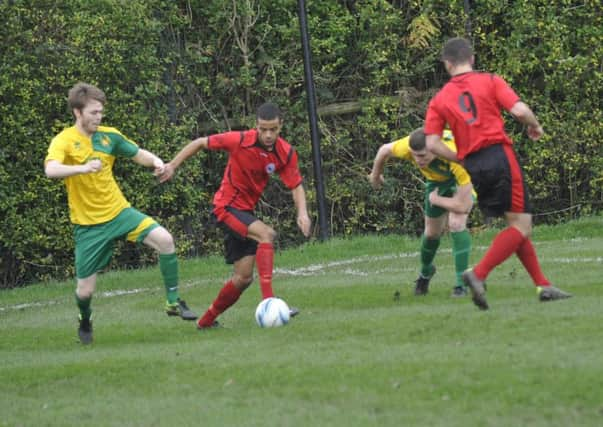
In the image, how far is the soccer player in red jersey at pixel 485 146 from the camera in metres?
8.45

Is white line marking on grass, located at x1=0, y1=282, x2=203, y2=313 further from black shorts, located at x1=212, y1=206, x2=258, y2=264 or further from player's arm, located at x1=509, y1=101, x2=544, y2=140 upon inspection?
player's arm, located at x1=509, y1=101, x2=544, y2=140

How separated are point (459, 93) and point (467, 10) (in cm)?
942

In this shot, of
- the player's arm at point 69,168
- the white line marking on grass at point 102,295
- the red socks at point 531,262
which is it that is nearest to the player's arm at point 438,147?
the red socks at point 531,262

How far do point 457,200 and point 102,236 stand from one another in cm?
299

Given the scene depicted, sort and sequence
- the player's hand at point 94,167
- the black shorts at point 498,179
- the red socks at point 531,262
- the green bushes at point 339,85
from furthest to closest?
the green bushes at point 339,85 < the player's hand at point 94,167 < the red socks at point 531,262 < the black shorts at point 498,179

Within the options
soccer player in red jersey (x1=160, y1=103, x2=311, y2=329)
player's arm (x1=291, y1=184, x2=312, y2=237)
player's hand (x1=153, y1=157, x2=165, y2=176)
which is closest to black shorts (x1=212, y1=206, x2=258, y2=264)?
soccer player in red jersey (x1=160, y1=103, x2=311, y2=329)

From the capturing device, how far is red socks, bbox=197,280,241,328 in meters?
9.50

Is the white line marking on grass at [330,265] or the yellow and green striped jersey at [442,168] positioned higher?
the yellow and green striped jersey at [442,168]

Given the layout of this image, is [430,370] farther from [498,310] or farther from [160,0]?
[160,0]

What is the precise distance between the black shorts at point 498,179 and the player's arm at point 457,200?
1124 mm

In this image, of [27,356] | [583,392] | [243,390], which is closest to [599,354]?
[583,392]

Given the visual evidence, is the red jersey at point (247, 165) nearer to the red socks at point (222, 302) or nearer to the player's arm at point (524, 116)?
the red socks at point (222, 302)

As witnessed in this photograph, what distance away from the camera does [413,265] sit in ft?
44.1

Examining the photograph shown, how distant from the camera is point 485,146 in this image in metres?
8.51
